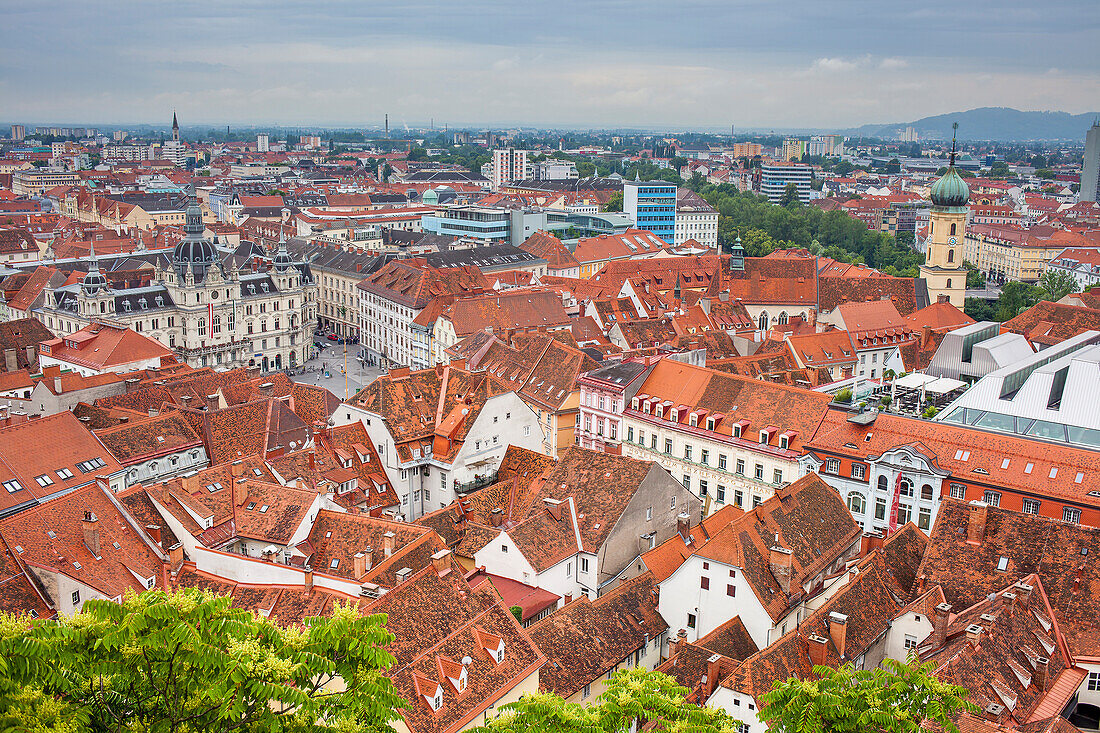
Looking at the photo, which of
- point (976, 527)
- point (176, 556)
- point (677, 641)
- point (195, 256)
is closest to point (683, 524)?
point (677, 641)

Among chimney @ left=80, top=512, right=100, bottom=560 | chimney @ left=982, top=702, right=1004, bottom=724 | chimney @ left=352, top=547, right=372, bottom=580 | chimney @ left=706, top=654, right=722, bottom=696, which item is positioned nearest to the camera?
chimney @ left=982, top=702, right=1004, bottom=724

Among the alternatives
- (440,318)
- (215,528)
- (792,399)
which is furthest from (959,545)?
(440,318)

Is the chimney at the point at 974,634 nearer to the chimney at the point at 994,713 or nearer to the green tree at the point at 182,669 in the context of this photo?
the chimney at the point at 994,713

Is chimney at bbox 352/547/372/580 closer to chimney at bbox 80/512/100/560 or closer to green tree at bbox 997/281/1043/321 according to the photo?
chimney at bbox 80/512/100/560

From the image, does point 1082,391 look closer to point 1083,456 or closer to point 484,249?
point 1083,456

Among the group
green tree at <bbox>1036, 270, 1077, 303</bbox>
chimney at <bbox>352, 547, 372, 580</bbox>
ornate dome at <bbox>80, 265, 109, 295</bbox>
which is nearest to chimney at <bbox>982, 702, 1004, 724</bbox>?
chimney at <bbox>352, 547, 372, 580</bbox>
